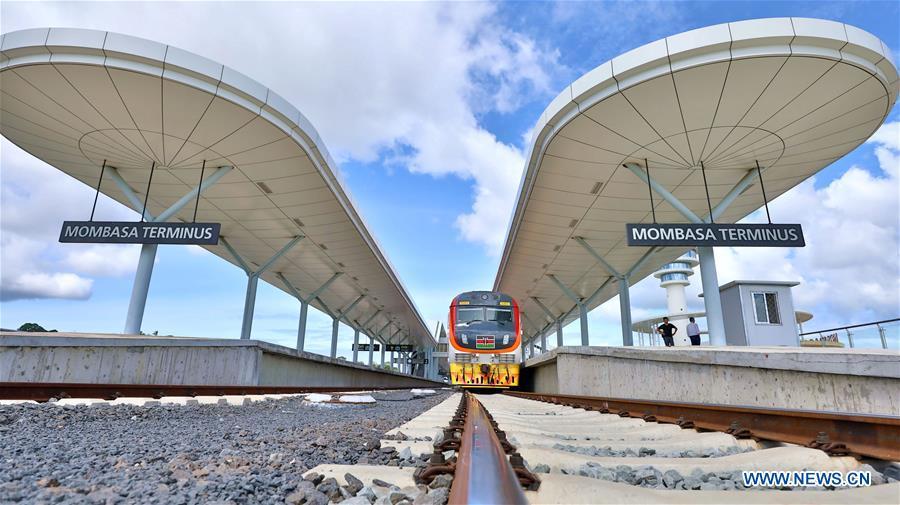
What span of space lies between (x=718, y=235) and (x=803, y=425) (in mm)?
8922

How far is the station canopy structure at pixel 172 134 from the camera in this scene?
1007cm

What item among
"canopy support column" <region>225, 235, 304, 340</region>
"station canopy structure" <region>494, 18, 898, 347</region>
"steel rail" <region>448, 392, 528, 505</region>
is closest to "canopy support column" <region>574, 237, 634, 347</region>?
"station canopy structure" <region>494, 18, 898, 347</region>

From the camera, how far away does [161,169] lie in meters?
15.0

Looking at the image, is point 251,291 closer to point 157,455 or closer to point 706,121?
point 706,121

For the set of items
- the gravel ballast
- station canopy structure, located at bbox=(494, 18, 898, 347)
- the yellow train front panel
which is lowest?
the gravel ballast

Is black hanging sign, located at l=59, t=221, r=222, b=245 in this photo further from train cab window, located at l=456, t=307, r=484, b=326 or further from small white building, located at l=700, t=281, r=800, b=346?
small white building, located at l=700, t=281, r=800, b=346

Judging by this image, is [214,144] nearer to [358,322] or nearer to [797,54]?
[797,54]

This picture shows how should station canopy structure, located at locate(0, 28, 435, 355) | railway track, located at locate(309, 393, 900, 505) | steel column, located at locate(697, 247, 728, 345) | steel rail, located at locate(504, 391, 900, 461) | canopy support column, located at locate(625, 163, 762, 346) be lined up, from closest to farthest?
railway track, located at locate(309, 393, 900, 505)
steel rail, located at locate(504, 391, 900, 461)
station canopy structure, located at locate(0, 28, 435, 355)
steel column, located at locate(697, 247, 728, 345)
canopy support column, located at locate(625, 163, 762, 346)

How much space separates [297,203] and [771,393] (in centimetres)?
1502

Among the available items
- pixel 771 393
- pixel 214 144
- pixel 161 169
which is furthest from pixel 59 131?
pixel 771 393

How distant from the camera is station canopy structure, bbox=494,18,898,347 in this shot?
9070 mm

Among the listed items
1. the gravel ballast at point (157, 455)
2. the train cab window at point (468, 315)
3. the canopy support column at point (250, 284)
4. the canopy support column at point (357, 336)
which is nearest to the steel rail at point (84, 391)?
the gravel ballast at point (157, 455)

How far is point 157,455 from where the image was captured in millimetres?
2402

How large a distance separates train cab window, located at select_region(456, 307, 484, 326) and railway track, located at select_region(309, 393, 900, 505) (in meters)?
11.1
